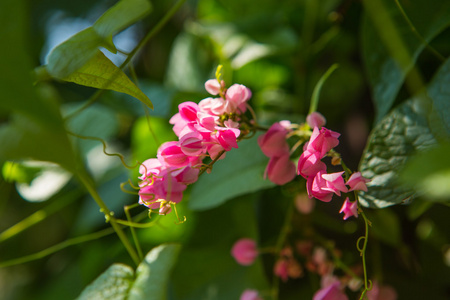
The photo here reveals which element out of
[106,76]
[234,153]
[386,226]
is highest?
[106,76]

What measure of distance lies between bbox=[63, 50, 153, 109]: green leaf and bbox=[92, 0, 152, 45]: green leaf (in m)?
0.01

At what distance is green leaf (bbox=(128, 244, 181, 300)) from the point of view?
24 centimetres

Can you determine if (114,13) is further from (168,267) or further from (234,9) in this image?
(234,9)

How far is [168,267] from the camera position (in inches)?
9.6

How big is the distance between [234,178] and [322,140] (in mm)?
115

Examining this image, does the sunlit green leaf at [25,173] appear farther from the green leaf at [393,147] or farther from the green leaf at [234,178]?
the green leaf at [393,147]

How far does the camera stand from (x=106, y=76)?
217 mm

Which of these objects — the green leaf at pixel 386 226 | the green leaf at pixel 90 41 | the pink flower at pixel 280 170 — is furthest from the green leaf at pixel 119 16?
the green leaf at pixel 386 226

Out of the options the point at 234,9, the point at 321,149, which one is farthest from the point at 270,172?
the point at 234,9

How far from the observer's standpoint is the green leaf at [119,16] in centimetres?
21

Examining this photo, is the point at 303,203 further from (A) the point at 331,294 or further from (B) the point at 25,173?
(B) the point at 25,173

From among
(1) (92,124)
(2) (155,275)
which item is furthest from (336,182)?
(1) (92,124)

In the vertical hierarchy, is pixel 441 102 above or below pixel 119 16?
below

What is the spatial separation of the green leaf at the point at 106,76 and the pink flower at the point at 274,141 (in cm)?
7
